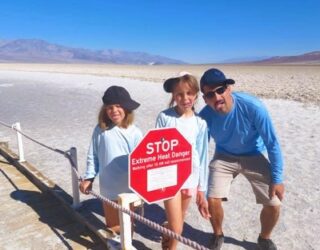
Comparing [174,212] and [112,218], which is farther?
[112,218]

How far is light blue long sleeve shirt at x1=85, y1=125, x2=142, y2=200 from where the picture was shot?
335 cm

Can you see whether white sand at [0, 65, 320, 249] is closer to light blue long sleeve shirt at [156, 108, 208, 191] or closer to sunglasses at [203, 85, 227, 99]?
light blue long sleeve shirt at [156, 108, 208, 191]

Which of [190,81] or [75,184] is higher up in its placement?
[190,81]

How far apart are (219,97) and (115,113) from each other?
88cm

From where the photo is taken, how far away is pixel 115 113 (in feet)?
10.9

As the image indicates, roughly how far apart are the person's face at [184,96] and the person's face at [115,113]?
526mm

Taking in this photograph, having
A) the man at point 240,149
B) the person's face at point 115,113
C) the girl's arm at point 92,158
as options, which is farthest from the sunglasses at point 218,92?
the girl's arm at point 92,158

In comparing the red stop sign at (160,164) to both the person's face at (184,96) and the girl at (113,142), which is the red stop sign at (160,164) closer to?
the person's face at (184,96)

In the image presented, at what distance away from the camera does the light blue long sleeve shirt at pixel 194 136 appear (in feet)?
10.0

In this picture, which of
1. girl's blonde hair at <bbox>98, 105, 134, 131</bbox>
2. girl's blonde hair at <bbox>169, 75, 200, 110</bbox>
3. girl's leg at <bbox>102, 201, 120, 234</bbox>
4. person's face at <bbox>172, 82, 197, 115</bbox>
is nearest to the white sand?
girl's leg at <bbox>102, 201, 120, 234</bbox>

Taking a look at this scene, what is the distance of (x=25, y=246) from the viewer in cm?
374

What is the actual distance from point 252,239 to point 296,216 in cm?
83

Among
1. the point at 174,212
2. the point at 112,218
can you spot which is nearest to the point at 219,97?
the point at 174,212

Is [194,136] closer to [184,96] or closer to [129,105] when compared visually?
[184,96]
